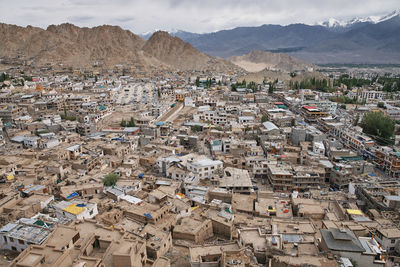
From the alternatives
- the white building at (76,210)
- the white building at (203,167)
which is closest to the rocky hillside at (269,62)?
the white building at (203,167)

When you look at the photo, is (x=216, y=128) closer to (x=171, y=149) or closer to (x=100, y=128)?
(x=171, y=149)

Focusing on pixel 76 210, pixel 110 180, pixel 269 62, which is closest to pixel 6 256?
pixel 76 210

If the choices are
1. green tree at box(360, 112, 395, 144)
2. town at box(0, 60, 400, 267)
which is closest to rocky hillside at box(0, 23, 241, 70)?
town at box(0, 60, 400, 267)

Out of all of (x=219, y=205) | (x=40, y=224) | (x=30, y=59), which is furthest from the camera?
(x=30, y=59)

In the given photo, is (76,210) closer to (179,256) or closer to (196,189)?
(179,256)

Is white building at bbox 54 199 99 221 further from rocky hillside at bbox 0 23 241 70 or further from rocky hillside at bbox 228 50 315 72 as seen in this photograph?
rocky hillside at bbox 228 50 315 72

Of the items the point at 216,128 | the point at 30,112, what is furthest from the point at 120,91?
the point at 216,128

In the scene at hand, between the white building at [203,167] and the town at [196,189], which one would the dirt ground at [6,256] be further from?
the white building at [203,167]
